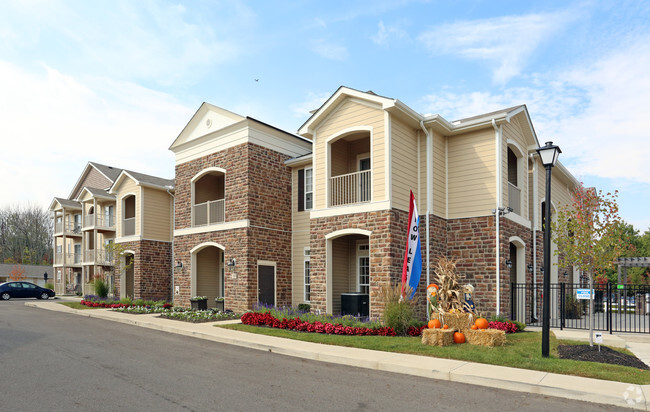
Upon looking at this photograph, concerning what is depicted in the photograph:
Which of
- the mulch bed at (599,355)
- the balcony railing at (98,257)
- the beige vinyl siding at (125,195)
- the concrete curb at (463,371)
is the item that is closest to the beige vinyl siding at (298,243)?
the concrete curb at (463,371)

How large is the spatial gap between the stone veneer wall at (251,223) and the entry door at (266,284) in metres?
0.22

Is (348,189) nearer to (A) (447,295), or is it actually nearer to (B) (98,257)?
(A) (447,295)

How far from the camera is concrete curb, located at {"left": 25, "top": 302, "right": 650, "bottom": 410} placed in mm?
6730

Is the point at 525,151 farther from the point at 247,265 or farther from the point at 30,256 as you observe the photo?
the point at 30,256

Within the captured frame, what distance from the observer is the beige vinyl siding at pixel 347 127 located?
13875mm

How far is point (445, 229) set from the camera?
15.3 meters

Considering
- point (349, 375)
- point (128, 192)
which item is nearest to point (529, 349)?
point (349, 375)

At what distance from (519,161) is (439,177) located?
3535 mm

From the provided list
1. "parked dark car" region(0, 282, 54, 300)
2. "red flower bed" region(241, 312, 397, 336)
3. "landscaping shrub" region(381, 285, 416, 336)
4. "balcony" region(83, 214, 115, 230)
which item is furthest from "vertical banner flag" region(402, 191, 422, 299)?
"parked dark car" region(0, 282, 54, 300)

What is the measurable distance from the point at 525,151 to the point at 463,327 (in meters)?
8.51

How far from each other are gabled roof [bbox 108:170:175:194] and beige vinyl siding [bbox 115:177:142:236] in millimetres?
295

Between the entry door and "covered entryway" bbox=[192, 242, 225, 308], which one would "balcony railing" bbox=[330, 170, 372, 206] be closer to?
the entry door

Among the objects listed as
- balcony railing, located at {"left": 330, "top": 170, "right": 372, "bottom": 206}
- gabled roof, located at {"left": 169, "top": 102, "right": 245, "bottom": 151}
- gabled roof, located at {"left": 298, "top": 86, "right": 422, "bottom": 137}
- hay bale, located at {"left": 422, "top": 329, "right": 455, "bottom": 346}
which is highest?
gabled roof, located at {"left": 169, "top": 102, "right": 245, "bottom": 151}

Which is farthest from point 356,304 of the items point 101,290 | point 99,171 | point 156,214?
point 99,171
